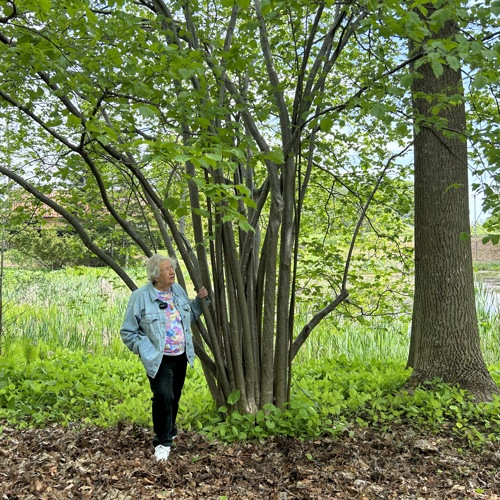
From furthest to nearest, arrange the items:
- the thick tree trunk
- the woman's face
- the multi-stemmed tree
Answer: the thick tree trunk < the woman's face < the multi-stemmed tree

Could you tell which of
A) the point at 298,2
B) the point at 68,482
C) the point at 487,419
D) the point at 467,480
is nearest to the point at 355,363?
the point at 487,419

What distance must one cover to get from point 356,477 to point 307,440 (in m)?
0.55

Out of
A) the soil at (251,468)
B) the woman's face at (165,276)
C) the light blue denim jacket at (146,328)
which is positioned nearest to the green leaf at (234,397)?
the soil at (251,468)

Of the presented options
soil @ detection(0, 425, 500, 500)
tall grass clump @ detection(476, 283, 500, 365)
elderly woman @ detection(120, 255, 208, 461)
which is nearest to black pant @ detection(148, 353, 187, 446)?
elderly woman @ detection(120, 255, 208, 461)

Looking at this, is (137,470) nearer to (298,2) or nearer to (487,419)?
(487,419)

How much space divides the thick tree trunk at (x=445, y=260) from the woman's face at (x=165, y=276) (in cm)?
231

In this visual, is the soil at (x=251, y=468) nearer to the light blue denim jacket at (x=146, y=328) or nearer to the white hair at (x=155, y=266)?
the light blue denim jacket at (x=146, y=328)

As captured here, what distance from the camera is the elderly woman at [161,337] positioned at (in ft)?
10.8

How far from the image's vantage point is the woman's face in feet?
11.2

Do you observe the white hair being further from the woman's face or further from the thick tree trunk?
the thick tree trunk

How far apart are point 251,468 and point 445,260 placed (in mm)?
2405

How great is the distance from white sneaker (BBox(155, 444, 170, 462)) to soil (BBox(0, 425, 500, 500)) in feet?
0.13

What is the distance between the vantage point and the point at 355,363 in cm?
545

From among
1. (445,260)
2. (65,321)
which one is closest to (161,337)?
(445,260)
